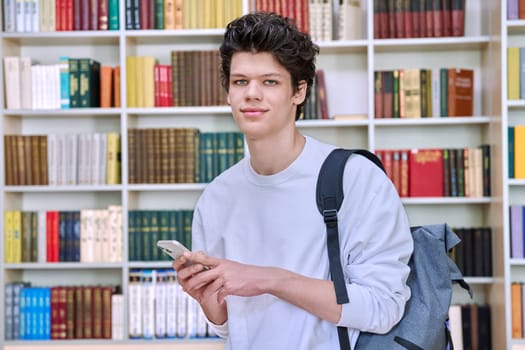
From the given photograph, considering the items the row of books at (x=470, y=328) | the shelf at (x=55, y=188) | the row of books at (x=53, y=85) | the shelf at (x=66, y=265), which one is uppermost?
the row of books at (x=53, y=85)

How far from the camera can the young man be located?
1.47 m

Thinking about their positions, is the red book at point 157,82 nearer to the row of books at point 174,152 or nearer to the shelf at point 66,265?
the row of books at point 174,152

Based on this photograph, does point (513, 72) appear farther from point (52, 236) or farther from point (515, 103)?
point (52, 236)

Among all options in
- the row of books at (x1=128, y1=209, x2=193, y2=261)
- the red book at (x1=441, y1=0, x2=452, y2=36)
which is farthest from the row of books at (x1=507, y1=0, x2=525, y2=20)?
the row of books at (x1=128, y1=209, x2=193, y2=261)

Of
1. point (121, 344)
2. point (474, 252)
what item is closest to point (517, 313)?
point (474, 252)

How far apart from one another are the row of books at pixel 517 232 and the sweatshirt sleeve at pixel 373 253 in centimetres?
287

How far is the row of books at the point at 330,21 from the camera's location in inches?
171

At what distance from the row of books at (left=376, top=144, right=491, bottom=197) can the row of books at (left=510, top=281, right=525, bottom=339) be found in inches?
20.0

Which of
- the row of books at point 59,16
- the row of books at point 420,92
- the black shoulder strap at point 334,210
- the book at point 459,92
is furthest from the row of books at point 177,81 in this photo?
the black shoulder strap at point 334,210

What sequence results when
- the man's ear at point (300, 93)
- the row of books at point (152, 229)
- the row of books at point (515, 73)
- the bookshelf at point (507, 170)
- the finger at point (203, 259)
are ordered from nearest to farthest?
the finger at point (203, 259) → the man's ear at point (300, 93) → the bookshelf at point (507, 170) → the row of books at point (515, 73) → the row of books at point (152, 229)

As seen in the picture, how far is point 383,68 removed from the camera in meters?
4.60

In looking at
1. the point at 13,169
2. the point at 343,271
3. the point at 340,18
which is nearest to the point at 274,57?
the point at 343,271

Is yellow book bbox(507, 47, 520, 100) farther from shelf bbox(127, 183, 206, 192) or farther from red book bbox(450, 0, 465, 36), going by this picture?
shelf bbox(127, 183, 206, 192)

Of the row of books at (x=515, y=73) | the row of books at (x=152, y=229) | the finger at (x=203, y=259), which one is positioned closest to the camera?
the finger at (x=203, y=259)
